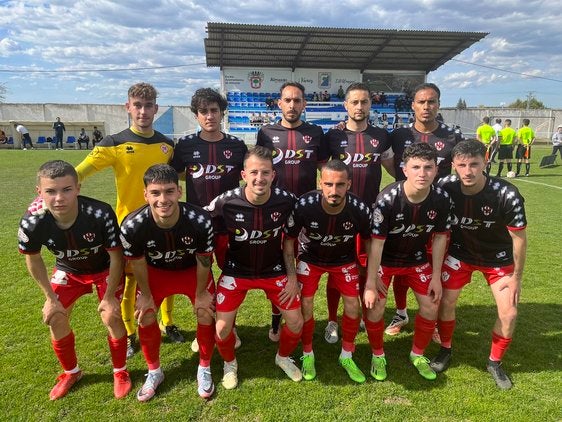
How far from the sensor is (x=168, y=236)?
3092 mm

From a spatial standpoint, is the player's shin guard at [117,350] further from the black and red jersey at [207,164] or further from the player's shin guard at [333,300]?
the player's shin guard at [333,300]

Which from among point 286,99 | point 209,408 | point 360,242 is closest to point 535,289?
point 360,242

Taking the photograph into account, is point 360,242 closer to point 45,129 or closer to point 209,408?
point 209,408

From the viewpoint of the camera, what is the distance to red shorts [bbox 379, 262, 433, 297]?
3.46 m

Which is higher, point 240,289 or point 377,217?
point 377,217

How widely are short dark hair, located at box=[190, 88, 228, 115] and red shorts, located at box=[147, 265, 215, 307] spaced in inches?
60.1

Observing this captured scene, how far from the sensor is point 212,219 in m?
3.34

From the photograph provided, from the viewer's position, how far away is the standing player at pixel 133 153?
357cm

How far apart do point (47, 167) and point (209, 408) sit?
214 cm

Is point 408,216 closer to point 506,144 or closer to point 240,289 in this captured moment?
point 240,289

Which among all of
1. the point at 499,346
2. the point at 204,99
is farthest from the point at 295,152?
the point at 499,346

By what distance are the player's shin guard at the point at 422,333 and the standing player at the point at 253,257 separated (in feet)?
3.50

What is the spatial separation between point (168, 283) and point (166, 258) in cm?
23

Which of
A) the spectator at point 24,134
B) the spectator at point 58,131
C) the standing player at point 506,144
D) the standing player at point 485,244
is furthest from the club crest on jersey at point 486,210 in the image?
the spectator at point 24,134
